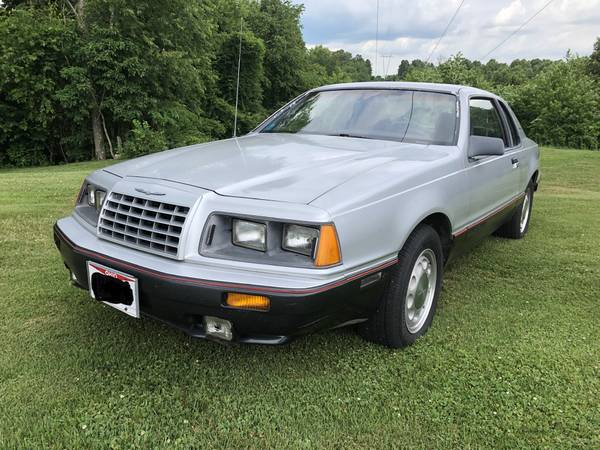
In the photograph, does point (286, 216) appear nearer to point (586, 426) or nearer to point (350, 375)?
point (350, 375)

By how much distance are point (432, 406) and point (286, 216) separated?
113 centimetres

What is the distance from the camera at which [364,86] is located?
3996mm

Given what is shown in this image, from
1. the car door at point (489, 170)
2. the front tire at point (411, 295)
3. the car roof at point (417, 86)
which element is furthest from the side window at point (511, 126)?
the front tire at point (411, 295)

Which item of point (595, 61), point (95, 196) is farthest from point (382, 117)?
point (595, 61)

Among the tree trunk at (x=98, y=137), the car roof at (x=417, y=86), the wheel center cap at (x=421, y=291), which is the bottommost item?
the tree trunk at (x=98, y=137)

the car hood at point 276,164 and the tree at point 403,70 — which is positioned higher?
the tree at point 403,70

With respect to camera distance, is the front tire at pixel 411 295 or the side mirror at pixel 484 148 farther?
the side mirror at pixel 484 148

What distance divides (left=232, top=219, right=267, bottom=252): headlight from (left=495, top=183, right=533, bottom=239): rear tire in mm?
3544

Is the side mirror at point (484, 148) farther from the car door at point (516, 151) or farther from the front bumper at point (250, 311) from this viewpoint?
the front bumper at point (250, 311)

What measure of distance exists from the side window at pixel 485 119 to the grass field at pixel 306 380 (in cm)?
127

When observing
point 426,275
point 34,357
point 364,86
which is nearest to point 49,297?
point 34,357

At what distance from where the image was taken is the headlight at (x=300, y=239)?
2.19m

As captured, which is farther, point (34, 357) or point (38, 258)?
point (38, 258)

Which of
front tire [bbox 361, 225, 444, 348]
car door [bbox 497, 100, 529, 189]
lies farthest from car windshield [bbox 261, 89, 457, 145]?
car door [bbox 497, 100, 529, 189]
